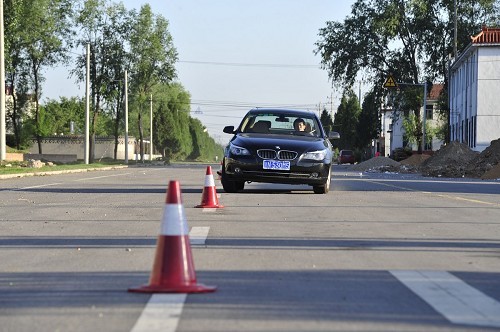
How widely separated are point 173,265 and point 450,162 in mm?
43595

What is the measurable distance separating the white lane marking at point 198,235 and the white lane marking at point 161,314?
337cm

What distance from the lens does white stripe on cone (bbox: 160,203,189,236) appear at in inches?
265

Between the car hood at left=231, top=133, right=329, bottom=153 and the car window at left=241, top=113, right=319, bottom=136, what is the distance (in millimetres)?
526

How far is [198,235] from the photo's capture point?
10.3 meters

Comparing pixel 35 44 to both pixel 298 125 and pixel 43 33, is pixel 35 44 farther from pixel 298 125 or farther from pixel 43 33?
pixel 298 125

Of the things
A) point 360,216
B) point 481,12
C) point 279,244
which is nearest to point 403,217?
point 360,216

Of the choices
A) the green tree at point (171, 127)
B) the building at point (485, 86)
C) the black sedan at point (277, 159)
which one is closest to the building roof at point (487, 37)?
the building at point (485, 86)

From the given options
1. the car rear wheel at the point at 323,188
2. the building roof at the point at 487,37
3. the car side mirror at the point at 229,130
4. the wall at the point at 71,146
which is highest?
the building roof at the point at 487,37

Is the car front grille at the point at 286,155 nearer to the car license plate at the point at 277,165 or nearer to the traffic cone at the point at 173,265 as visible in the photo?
the car license plate at the point at 277,165

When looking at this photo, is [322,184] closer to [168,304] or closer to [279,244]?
[279,244]

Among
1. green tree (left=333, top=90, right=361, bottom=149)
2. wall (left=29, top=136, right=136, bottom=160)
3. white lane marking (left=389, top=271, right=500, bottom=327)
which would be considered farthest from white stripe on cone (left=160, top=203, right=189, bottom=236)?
green tree (left=333, top=90, right=361, bottom=149)

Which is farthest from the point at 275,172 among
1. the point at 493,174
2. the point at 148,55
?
the point at 148,55

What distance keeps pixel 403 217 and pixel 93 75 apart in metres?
71.9

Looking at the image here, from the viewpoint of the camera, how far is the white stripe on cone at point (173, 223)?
6.72 metres
